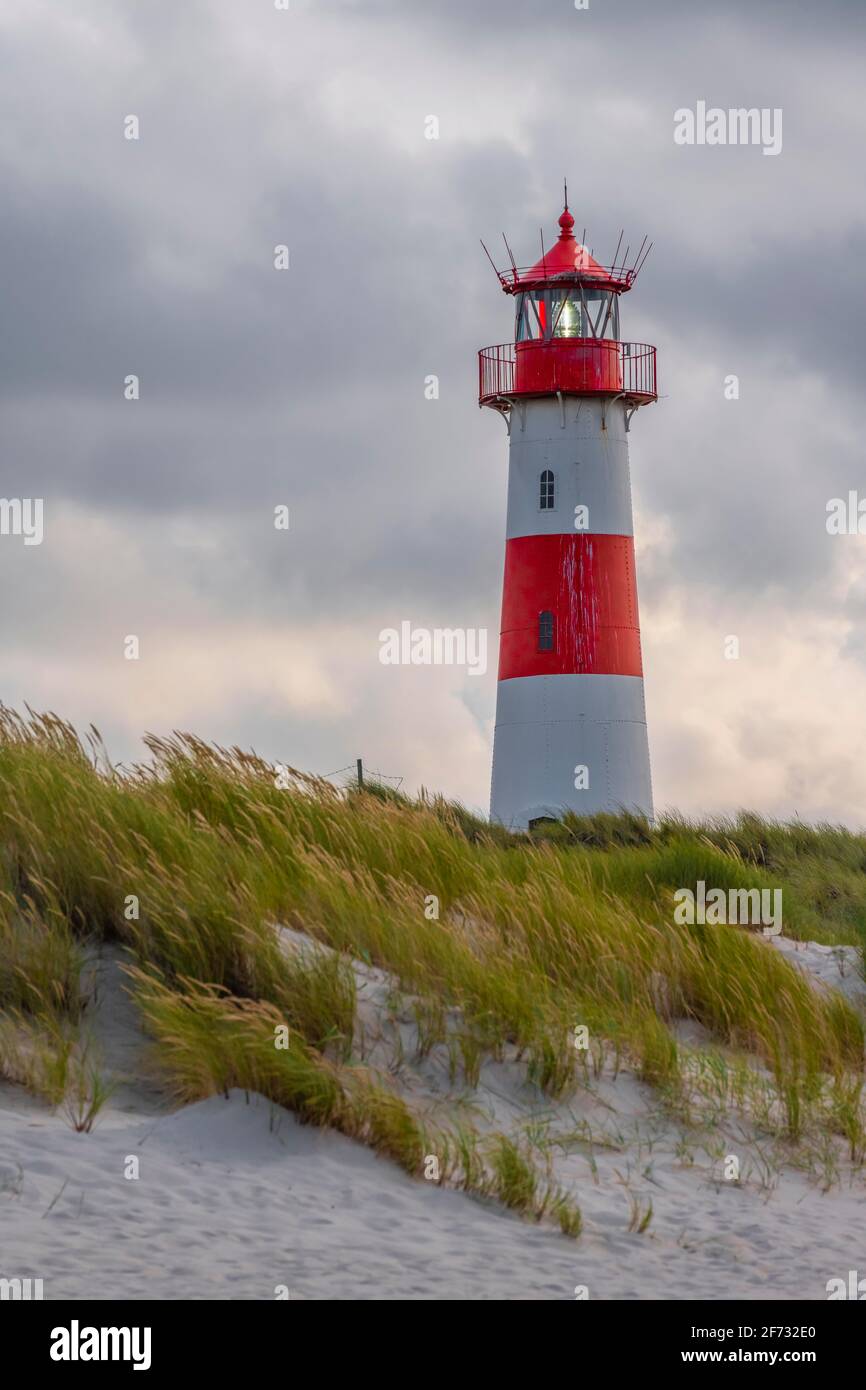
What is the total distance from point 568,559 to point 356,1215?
1802 centimetres

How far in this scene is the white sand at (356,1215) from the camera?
5.55m

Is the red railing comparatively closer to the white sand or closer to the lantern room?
the lantern room

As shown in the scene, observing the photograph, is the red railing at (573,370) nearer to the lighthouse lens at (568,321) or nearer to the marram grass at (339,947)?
the lighthouse lens at (568,321)

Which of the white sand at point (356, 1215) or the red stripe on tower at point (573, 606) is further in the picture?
the red stripe on tower at point (573, 606)

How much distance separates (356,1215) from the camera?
615cm

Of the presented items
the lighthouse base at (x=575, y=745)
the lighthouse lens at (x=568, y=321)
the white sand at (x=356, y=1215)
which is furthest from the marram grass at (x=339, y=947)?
the lighthouse lens at (x=568, y=321)

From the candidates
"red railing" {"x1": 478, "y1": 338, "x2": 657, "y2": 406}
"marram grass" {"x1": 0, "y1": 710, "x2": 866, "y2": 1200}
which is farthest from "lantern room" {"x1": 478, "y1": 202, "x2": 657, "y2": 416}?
"marram grass" {"x1": 0, "y1": 710, "x2": 866, "y2": 1200}

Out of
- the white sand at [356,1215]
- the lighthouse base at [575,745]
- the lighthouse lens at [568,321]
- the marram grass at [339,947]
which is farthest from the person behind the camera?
the lighthouse lens at [568,321]

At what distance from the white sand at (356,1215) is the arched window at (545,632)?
16.2 meters

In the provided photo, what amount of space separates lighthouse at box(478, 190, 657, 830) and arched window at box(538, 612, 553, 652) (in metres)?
0.01

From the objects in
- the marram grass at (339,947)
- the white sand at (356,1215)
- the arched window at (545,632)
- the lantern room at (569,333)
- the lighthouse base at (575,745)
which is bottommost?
the white sand at (356,1215)

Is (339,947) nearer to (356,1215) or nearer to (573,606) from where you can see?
(356,1215)
